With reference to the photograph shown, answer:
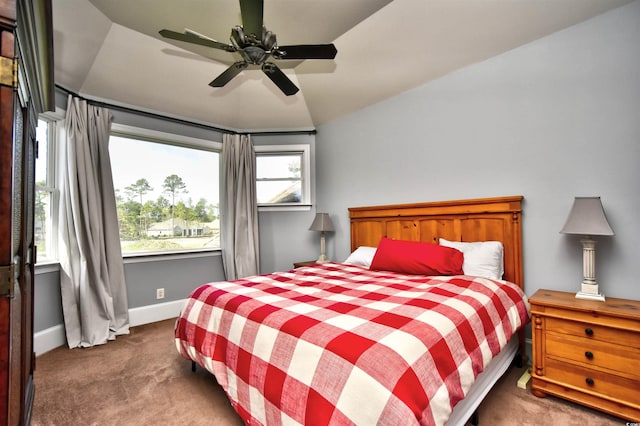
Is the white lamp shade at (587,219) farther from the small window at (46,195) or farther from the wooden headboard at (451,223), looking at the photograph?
the small window at (46,195)

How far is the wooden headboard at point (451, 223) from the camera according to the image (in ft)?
8.00

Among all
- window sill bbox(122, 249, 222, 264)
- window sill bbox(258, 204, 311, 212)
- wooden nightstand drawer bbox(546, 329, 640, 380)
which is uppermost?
window sill bbox(258, 204, 311, 212)

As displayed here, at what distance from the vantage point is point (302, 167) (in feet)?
14.0

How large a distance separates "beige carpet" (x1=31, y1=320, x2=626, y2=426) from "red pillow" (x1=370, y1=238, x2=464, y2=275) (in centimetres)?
86

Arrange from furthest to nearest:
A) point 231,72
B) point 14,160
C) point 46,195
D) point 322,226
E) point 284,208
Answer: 1. point 284,208
2. point 322,226
3. point 46,195
4. point 231,72
5. point 14,160

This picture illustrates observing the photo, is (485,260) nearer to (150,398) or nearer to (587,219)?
(587,219)

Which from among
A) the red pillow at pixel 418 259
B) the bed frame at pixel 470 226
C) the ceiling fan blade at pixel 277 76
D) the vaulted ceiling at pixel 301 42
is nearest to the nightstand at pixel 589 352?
the bed frame at pixel 470 226

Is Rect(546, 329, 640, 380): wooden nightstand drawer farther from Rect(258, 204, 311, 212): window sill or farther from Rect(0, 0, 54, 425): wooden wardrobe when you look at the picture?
Rect(258, 204, 311, 212): window sill

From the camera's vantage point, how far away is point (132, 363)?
2391mm

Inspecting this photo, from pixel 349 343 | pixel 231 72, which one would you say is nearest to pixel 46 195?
pixel 231 72

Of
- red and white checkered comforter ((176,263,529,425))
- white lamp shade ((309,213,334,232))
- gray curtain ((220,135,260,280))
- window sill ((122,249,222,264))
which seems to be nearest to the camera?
red and white checkered comforter ((176,263,529,425))

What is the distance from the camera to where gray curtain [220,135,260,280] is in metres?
3.90

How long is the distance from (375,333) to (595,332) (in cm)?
151

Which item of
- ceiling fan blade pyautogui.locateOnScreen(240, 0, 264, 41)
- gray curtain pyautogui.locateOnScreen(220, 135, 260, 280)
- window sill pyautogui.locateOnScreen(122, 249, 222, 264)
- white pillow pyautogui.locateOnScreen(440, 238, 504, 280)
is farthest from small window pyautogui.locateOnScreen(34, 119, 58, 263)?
white pillow pyautogui.locateOnScreen(440, 238, 504, 280)
